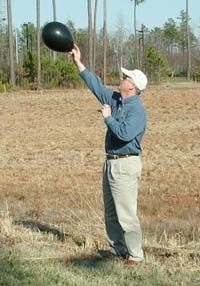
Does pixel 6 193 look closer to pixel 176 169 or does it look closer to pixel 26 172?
pixel 26 172

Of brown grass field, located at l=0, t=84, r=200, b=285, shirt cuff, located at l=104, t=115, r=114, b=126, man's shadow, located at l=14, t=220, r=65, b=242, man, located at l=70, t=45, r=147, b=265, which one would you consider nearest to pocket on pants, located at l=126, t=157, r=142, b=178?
man, located at l=70, t=45, r=147, b=265

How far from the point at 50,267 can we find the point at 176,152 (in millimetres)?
12378

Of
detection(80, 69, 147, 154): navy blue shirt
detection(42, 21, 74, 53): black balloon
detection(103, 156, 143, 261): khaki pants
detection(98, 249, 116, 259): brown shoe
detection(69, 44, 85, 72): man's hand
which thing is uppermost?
detection(42, 21, 74, 53): black balloon

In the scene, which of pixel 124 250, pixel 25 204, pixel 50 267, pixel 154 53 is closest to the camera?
pixel 50 267

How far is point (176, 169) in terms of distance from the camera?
48.9 ft

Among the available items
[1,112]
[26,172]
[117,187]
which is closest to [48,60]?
[1,112]

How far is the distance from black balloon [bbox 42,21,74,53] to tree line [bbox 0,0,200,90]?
24.6 m

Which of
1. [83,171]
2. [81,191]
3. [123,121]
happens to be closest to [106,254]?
[123,121]

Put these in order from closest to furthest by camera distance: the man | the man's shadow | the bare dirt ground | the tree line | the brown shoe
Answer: the man < the brown shoe < the man's shadow < the bare dirt ground < the tree line

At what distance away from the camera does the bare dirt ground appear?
29.9 feet

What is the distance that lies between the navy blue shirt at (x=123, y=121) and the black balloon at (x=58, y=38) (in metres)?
0.42

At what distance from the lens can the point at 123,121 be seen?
6.54 m

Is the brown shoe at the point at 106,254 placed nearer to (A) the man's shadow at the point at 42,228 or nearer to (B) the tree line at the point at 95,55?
(A) the man's shadow at the point at 42,228

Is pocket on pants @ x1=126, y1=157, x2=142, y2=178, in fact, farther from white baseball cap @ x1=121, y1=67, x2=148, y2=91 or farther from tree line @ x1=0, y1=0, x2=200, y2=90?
tree line @ x1=0, y1=0, x2=200, y2=90
